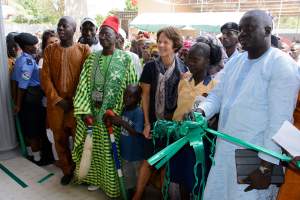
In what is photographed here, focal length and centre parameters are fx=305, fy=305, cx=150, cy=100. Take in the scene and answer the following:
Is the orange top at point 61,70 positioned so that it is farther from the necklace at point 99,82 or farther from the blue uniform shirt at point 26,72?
the blue uniform shirt at point 26,72

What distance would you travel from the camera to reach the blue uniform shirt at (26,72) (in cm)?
379

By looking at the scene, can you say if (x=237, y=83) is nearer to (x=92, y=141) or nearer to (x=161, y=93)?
(x=161, y=93)

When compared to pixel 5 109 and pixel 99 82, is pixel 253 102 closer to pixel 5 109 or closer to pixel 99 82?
pixel 99 82

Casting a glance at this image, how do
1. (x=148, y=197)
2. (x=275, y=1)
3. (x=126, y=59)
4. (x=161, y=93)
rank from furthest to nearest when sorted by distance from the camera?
1. (x=275, y=1)
2. (x=148, y=197)
3. (x=126, y=59)
4. (x=161, y=93)

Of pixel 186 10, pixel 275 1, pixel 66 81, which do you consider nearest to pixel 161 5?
pixel 186 10

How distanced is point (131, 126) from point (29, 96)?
1774mm

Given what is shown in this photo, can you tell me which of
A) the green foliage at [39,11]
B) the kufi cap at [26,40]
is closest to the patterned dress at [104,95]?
the kufi cap at [26,40]

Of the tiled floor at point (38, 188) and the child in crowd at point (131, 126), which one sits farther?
the tiled floor at point (38, 188)

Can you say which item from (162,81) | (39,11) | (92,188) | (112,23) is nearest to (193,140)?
(162,81)

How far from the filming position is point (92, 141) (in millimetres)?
3152

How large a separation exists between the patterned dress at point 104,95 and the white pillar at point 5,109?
150cm

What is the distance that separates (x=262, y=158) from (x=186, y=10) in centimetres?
2544

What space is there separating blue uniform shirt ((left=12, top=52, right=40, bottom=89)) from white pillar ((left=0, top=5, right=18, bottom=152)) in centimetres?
27

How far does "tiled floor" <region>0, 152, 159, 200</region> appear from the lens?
3.25 m
